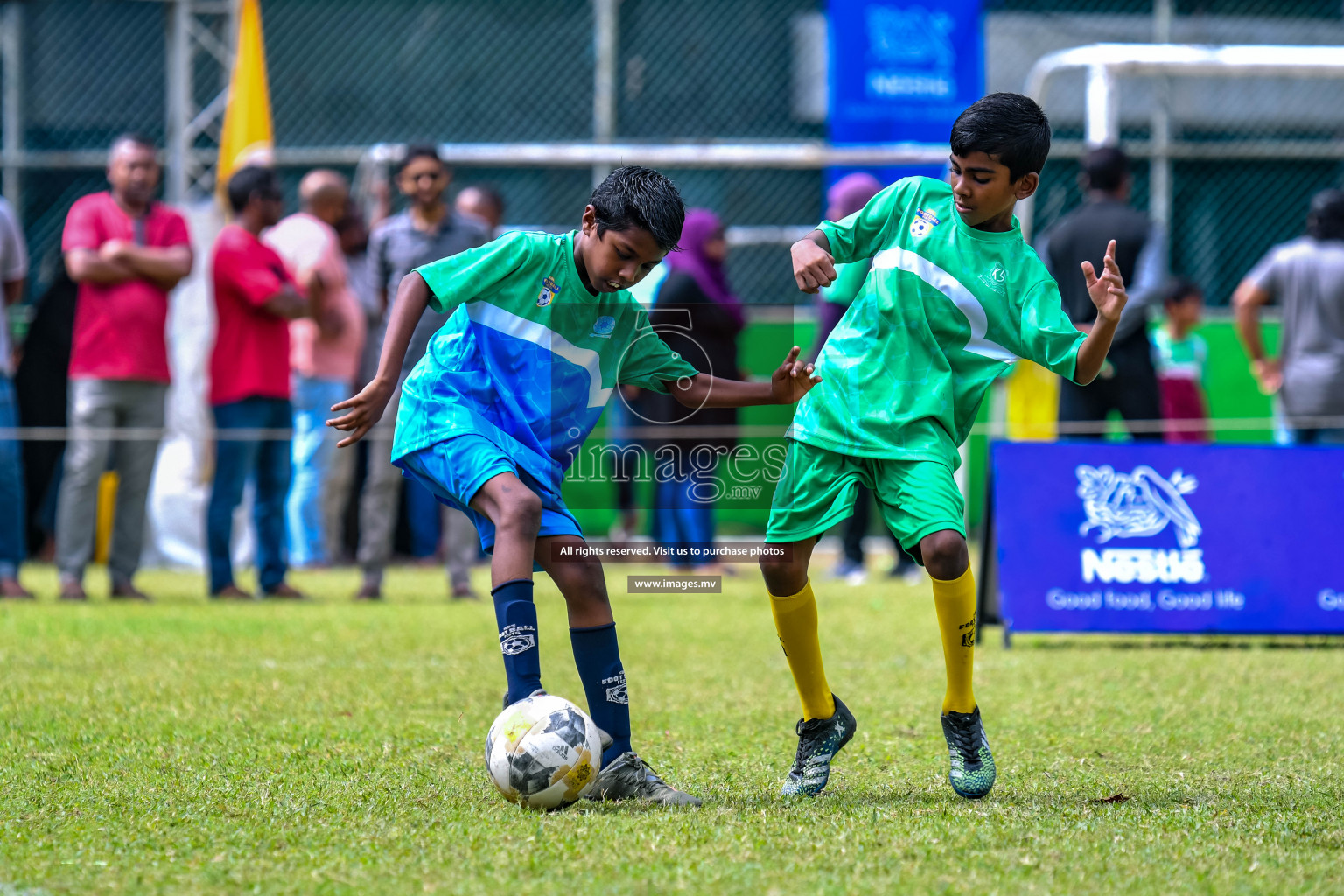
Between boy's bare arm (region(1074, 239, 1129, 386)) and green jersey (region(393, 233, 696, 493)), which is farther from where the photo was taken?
green jersey (region(393, 233, 696, 493))

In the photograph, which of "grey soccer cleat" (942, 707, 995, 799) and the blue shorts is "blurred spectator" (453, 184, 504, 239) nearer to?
the blue shorts

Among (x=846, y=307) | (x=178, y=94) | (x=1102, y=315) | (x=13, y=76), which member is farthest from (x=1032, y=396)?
(x=13, y=76)

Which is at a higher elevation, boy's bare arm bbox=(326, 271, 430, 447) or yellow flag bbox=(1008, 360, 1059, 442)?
boy's bare arm bbox=(326, 271, 430, 447)

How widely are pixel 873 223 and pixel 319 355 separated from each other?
6561mm

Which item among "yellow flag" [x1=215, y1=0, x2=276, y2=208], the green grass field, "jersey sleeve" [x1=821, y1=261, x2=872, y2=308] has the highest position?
"yellow flag" [x1=215, y1=0, x2=276, y2=208]

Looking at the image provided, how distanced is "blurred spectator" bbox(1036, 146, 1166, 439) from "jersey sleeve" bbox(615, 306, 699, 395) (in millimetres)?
4085

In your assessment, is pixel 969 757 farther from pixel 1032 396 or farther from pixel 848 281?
pixel 1032 396

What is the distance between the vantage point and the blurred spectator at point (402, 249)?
26.7 ft

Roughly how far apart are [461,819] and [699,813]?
51cm

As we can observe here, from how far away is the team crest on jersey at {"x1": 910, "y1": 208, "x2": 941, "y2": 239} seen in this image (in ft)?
12.6

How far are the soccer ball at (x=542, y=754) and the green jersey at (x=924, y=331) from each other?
932 millimetres

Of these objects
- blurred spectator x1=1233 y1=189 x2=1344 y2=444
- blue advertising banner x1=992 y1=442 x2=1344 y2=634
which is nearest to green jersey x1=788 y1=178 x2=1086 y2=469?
blue advertising banner x1=992 y1=442 x2=1344 y2=634

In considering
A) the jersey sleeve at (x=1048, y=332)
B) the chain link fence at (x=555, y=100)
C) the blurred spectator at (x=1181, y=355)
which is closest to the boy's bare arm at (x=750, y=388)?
the jersey sleeve at (x=1048, y=332)

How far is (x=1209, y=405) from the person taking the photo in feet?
41.2
